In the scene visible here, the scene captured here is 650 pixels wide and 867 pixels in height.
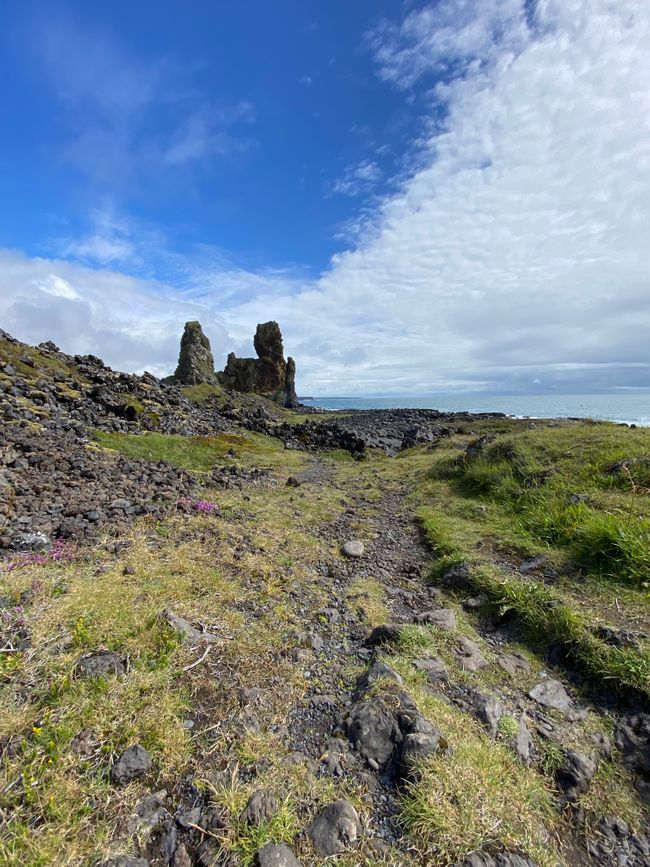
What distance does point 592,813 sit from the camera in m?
3.32

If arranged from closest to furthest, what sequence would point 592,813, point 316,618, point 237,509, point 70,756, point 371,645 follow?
point 70,756 < point 592,813 < point 371,645 < point 316,618 < point 237,509

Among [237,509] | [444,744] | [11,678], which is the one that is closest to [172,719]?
[11,678]

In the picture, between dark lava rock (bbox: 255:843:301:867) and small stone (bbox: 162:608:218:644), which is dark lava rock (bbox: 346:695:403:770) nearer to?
dark lava rock (bbox: 255:843:301:867)

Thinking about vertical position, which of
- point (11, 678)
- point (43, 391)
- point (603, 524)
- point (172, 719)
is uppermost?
point (43, 391)

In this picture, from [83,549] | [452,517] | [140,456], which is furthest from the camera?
[140,456]

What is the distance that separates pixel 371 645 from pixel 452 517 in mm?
7160

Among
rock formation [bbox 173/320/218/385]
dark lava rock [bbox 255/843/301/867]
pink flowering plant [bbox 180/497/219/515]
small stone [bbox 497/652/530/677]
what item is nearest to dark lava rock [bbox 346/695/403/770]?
dark lava rock [bbox 255/843/301/867]

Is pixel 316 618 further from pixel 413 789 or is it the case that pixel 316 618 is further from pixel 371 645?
pixel 413 789

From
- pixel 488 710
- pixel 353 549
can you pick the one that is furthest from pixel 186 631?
pixel 353 549

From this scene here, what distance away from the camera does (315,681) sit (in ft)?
15.1

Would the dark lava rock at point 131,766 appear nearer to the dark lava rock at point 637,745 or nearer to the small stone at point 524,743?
the small stone at point 524,743

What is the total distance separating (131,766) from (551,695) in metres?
4.60

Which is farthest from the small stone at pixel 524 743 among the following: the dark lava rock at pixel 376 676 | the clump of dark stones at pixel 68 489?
the clump of dark stones at pixel 68 489

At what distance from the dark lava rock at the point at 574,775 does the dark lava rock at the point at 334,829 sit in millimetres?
1990
